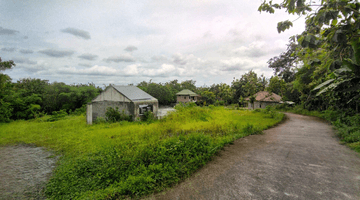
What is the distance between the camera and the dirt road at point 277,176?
9.32 ft

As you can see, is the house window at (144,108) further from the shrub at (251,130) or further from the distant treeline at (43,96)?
the shrub at (251,130)

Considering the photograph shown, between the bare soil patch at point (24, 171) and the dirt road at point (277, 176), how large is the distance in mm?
3623

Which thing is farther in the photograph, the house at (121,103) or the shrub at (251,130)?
the house at (121,103)

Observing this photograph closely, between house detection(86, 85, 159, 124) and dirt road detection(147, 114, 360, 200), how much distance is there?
29.2 ft

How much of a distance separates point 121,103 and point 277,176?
1143cm

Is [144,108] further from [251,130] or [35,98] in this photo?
[35,98]

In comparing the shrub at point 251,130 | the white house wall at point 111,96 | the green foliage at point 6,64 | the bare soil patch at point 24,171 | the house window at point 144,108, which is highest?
the green foliage at point 6,64

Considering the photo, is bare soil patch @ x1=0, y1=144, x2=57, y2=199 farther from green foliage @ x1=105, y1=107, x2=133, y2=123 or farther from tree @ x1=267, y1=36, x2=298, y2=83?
tree @ x1=267, y1=36, x2=298, y2=83

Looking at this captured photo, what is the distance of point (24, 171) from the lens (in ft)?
17.5

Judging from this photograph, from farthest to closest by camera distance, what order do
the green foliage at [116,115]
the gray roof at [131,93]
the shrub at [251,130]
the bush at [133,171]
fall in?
the gray roof at [131,93] < the green foliage at [116,115] < the shrub at [251,130] < the bush at [133,171]

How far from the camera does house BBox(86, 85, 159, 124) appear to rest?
1237 centimetres

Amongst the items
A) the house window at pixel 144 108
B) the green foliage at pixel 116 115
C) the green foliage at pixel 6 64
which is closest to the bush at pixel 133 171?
the green foliage at pixel 116 115

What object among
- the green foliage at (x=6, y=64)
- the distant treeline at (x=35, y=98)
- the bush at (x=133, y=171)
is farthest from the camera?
the distant treeline at (x=35, y=98)

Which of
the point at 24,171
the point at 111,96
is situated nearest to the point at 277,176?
the point at 24,171
